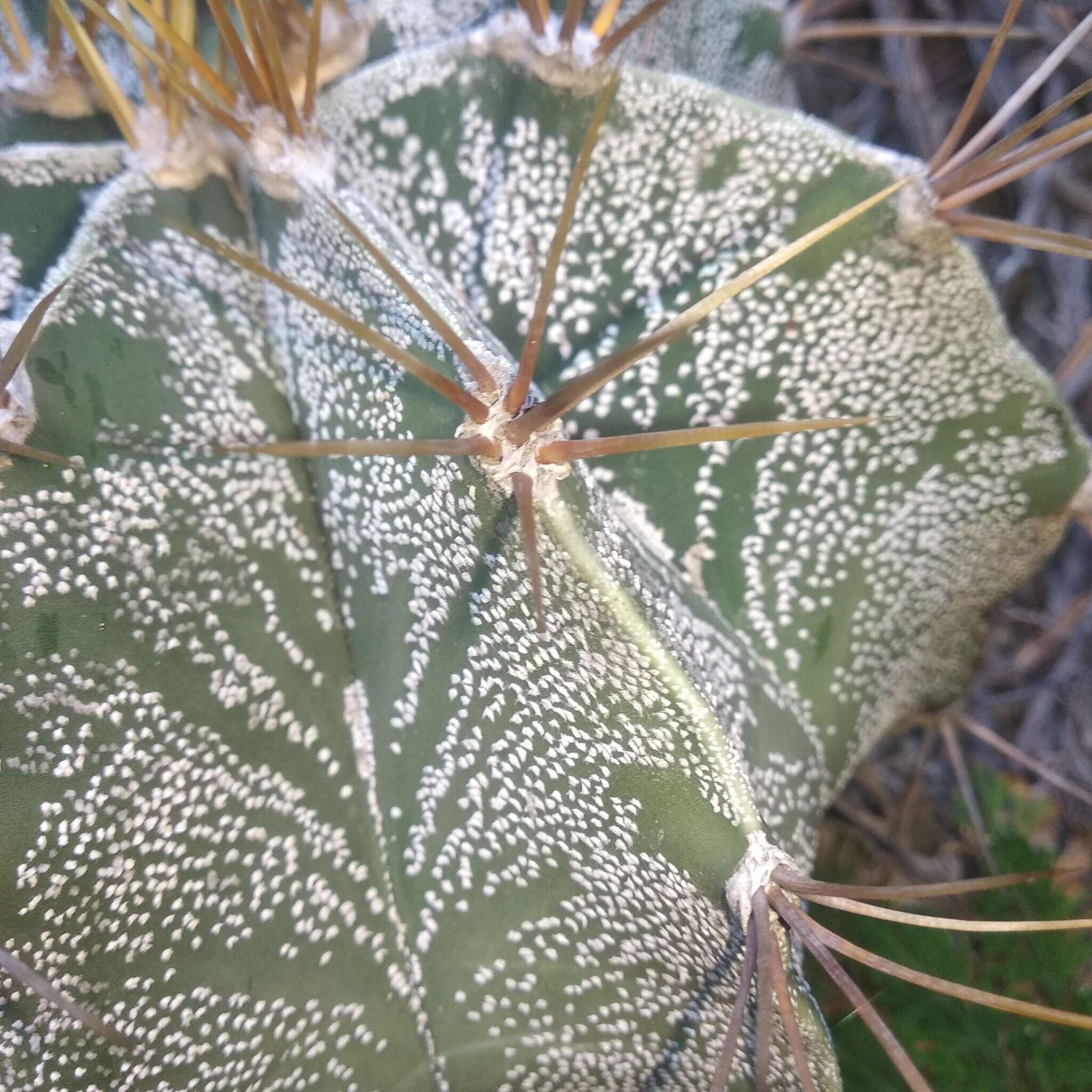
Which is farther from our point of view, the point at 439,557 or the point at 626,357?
the point at 439,557

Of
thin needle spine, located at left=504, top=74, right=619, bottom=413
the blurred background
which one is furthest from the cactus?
the blurred background

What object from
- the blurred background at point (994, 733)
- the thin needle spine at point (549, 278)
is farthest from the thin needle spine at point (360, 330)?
the blurred background at point (994, 733)

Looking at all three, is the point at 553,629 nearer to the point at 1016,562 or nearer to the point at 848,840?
the point at 1016,562

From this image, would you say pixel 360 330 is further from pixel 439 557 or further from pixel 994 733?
pixel 994 733

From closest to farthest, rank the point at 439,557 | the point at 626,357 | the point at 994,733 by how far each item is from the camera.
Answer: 1. the point at 626,357
2. the point at 439,557
3. the point at 994,733

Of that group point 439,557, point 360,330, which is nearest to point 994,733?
point 439,557

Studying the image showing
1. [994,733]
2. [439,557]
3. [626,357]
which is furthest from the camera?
[994,733]

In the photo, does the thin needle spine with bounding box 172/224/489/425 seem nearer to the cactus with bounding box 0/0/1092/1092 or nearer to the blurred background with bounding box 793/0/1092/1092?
the cactus with bounding box 0/0/1092/1092

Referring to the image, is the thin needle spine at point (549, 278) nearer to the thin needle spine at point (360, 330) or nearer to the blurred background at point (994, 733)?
the thin needle spine at point (360, 330)
